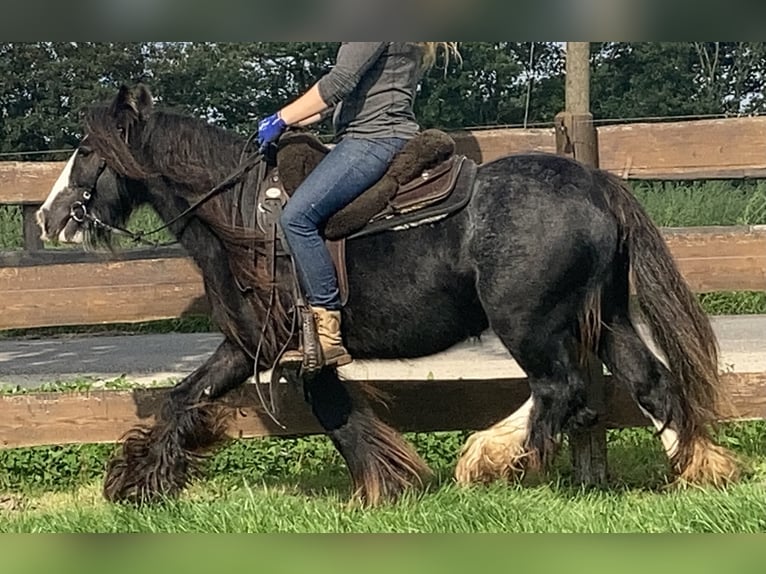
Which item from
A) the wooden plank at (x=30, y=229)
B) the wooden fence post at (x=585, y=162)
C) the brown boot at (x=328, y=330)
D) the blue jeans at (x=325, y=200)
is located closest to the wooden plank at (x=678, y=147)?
the wooden fence post at (x=585, y=162)

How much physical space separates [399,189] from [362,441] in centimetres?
127

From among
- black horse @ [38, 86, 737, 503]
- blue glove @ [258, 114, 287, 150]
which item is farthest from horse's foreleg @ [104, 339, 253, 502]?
blue glove @ [258, 114, 287, 150]

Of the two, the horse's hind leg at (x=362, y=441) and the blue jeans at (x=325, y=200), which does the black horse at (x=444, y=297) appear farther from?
the blue jeans at (x=325, y=200)

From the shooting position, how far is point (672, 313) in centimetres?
476

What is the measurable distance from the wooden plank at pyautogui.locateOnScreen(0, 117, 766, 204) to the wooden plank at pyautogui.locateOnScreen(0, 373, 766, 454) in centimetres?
113

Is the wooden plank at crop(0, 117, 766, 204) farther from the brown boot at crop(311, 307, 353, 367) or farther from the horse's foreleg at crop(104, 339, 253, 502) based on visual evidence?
the horse's foreleg at crop(104, 339, 253, 502)

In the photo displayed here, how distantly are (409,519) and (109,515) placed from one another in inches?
57.7

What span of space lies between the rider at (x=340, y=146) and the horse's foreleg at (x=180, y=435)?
2.00 feet

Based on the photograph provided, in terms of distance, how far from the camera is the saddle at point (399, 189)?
453 cm

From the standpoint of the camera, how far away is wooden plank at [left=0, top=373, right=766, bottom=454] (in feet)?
17.1

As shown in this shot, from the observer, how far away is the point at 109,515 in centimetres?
470

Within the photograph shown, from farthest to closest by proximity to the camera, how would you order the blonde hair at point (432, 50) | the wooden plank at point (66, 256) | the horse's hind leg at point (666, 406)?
1. the wooden plank at point (66, 256)
2. the horse's hind leg at point (666, 406)
3. the blonde hair at point (432, 50)

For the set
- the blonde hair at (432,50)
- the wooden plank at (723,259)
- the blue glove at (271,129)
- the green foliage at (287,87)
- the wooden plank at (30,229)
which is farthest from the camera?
the green foliage at (287,87)
